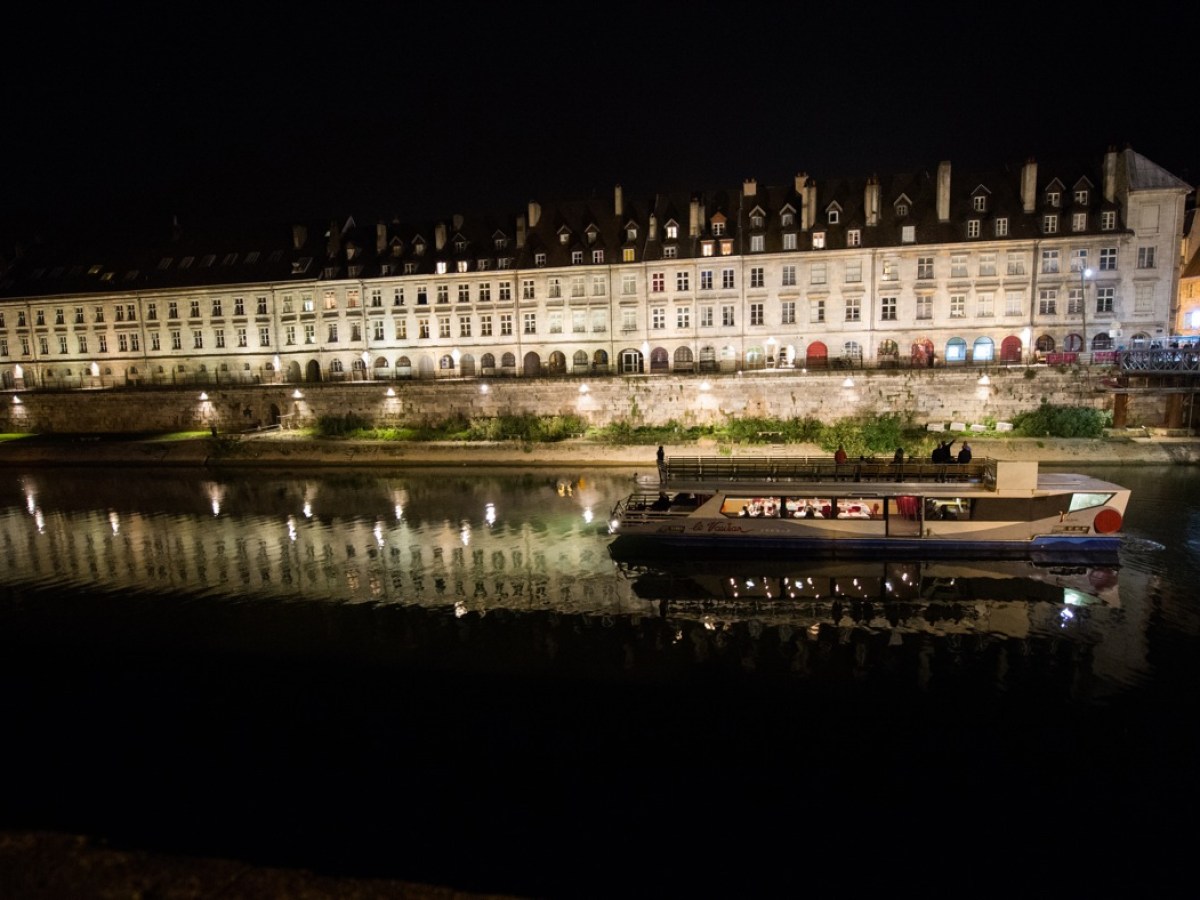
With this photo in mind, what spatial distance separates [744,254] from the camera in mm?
49469

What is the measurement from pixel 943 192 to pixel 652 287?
64.2 ft

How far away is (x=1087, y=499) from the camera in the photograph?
22.2m

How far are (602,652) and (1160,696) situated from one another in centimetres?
1089

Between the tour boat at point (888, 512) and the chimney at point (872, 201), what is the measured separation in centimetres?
2896

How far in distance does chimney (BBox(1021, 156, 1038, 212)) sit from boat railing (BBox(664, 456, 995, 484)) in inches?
1211

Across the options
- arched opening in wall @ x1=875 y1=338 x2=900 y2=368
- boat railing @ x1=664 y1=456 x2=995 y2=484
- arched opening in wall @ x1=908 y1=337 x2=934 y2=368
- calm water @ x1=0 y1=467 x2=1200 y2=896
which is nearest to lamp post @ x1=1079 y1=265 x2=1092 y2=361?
arched opening in wall @ x1=908 y1=337 x2=934 y2=368

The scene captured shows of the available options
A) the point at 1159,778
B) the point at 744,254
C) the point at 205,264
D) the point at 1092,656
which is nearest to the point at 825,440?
the point at 744,254

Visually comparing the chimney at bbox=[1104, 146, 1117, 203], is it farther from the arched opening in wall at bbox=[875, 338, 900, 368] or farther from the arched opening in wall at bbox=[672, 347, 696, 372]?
the arched opening in wall at bbox=[672, 347, 696, 372]

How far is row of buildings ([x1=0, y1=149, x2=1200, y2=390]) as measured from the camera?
4541 cm

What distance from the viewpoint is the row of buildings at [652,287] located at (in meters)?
45.4

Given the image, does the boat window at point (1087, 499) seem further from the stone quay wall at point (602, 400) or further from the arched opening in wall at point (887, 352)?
the arched opening in wall at point (887, 352)

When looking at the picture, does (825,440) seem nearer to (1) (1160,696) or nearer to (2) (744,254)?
(2) (744,254)

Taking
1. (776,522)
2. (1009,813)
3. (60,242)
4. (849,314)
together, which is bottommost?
(1009,813)

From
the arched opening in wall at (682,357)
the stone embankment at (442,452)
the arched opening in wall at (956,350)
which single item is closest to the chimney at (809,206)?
the arched opening in wall at (682,357)
